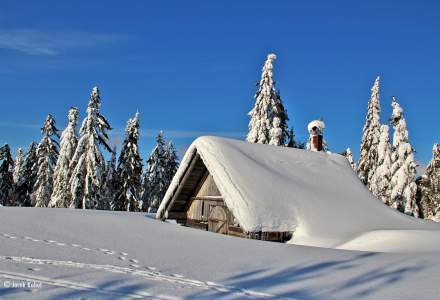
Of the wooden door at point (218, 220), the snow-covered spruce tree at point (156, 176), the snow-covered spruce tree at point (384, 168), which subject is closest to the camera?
the wooden door at point (218, 220)

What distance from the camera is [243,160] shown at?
13844 mm

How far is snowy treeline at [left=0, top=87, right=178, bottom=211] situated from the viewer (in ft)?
102

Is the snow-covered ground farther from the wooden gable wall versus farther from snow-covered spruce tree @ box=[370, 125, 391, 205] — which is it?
snow-covered spruce tree @ box=[370, 125, 391, 205]

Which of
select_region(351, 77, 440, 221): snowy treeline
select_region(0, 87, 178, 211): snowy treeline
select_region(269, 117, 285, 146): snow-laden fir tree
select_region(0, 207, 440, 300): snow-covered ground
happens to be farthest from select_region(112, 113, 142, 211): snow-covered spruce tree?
select_region(0, 207, 440, 300): snow-covered ground

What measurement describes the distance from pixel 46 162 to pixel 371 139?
32.4 metres

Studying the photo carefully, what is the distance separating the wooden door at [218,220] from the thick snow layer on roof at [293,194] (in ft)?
6.09

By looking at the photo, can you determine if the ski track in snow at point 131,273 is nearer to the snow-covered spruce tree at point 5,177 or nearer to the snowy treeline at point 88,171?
the snowy treeline at point 88,171

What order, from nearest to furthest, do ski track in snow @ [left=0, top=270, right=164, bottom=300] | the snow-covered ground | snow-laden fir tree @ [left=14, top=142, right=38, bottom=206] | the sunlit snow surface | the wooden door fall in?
ski track in snow @ [left=0, top=270, right=164, bottom=300] → the snow-covered ground → the sunlit snow surface → the wooden door → snow-laden fir tree @ [left=14, top=142, right=38, bottom=206]

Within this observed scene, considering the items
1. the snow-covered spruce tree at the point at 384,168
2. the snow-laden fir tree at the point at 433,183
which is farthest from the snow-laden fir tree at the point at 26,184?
the snow-laden fir tree at the point at 433,183

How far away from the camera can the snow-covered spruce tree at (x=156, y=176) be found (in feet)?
139

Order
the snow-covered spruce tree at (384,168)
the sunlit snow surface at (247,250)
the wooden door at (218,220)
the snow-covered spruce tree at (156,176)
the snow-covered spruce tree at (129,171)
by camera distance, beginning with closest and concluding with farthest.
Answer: the sunlit snow surface at (247,250) → the wooden door at (218,220) → the snow-covered spruce tree at (384,168) → the snow-covered spruce tree at (129,171) → the snow-covered spruce tree at (156,176)

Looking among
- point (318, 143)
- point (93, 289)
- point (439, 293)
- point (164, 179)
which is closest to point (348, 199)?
point (318, 143)

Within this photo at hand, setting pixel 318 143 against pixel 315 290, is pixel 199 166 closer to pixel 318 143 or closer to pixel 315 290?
pixel 318 143

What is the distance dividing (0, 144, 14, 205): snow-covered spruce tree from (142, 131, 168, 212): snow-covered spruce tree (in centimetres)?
1492
